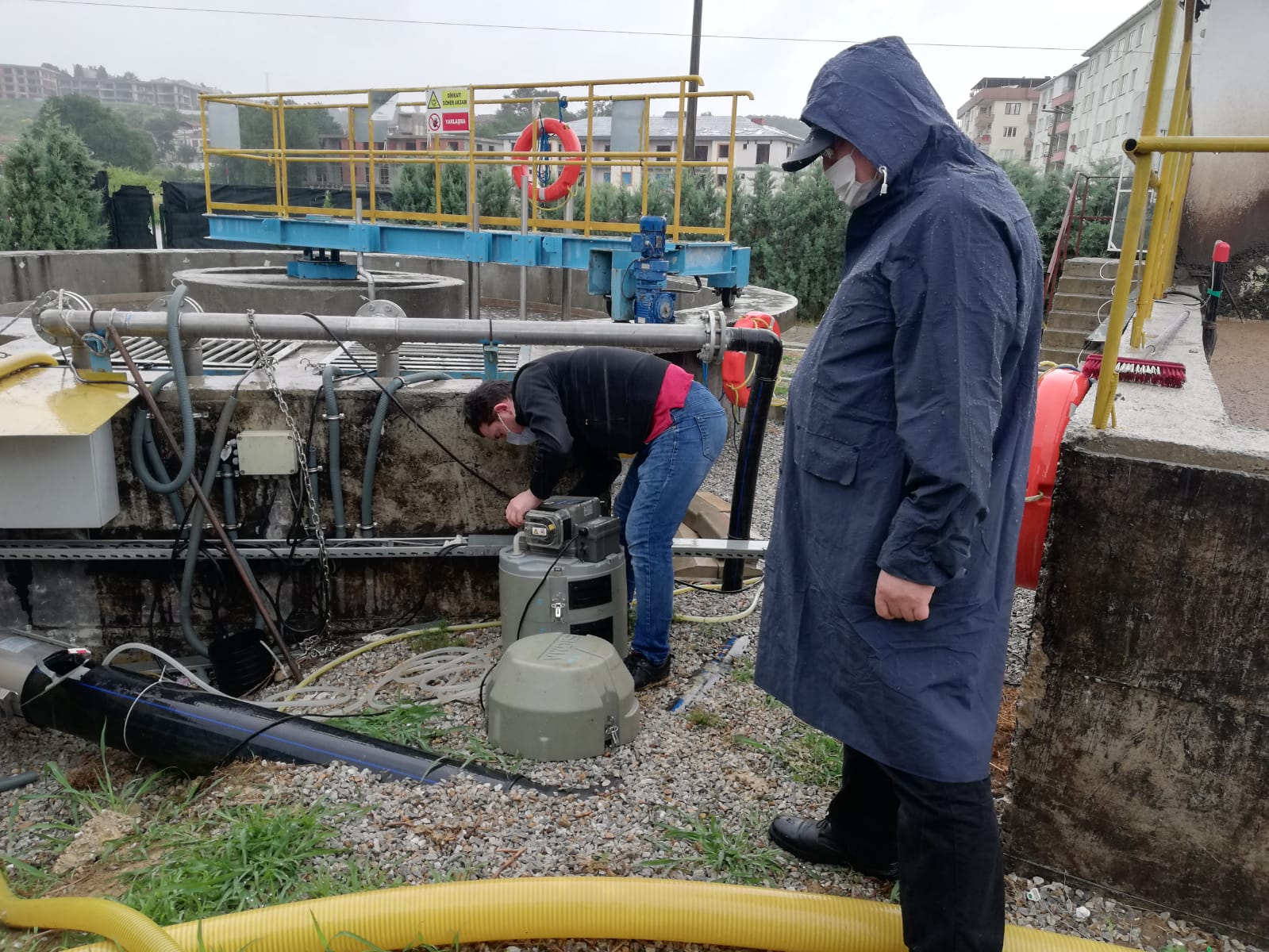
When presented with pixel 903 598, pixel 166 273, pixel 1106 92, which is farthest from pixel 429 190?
pixel 1106 92

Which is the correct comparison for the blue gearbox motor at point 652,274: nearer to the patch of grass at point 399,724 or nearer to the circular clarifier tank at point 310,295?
the circular clarifier tank at point 310,295

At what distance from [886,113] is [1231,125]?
1154 cm

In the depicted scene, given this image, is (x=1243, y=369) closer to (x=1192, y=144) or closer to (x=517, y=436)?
(x=1192, y=144)

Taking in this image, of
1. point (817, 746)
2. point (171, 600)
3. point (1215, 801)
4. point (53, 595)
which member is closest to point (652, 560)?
point (817, 746)

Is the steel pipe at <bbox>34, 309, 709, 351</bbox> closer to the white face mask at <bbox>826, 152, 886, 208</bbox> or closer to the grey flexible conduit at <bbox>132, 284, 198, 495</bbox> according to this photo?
the grey flexible conduit at <bbox>132, 284, 198, 495</bbox>

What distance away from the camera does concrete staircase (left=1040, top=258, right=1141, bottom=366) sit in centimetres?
1096

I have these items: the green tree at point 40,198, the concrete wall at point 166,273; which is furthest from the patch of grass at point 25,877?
the green tree at point 40,198

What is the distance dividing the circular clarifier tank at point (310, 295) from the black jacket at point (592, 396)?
7353mm

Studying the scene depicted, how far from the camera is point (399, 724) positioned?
3434 millimetres

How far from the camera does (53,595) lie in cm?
432

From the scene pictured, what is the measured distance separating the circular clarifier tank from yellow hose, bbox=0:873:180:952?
8751mm

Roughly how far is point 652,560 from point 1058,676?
68.3 inches

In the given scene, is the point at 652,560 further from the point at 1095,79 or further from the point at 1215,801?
the point at 1095,79

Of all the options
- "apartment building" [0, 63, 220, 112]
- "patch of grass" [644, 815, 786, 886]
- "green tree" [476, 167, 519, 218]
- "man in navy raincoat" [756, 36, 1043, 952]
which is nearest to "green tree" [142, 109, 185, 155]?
"apartment building" [0, 63, 220, 112]
